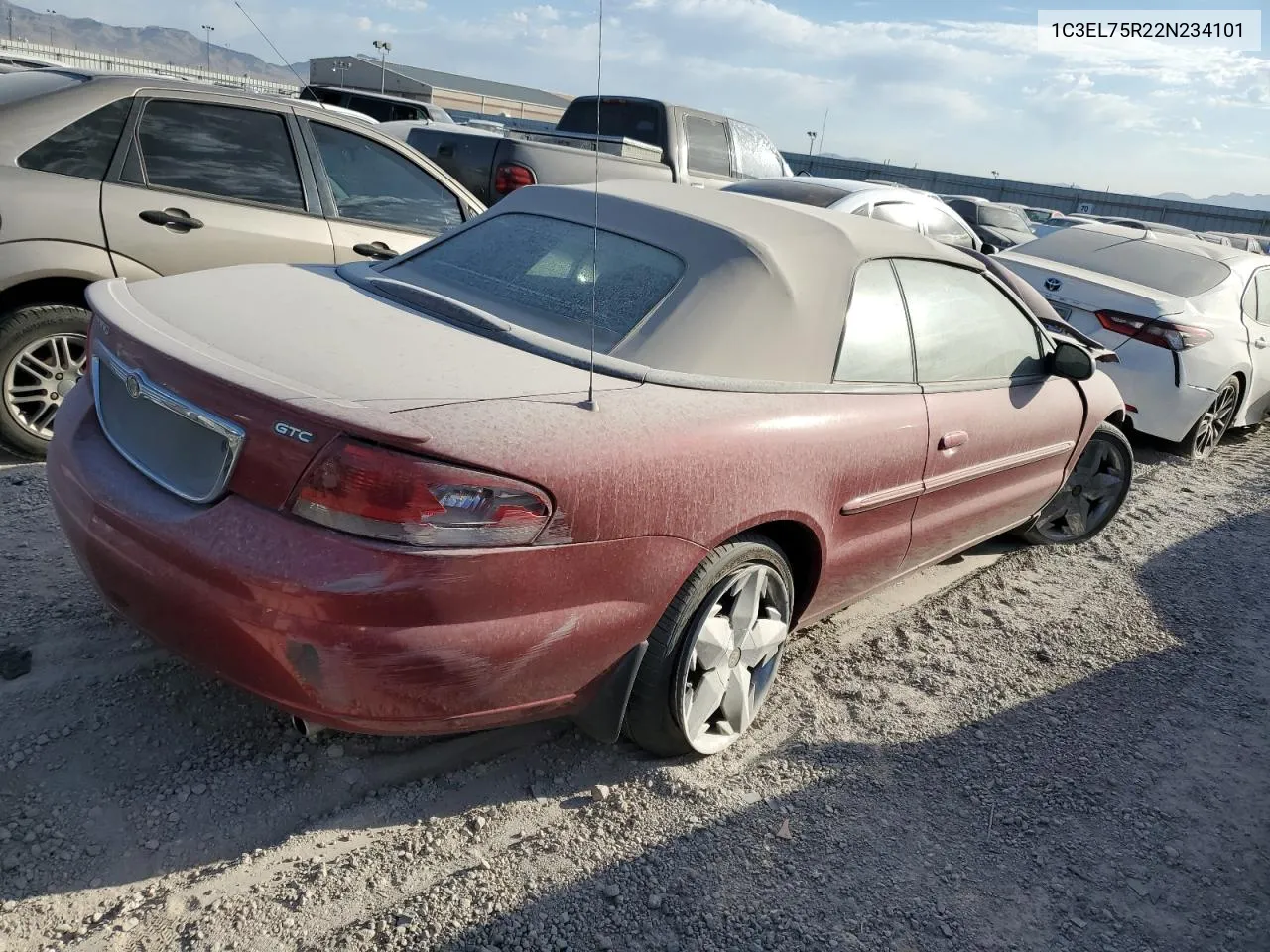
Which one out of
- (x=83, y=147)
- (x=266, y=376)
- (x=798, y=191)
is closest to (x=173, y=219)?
(x=83, y=147)

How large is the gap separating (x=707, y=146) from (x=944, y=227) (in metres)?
2.58

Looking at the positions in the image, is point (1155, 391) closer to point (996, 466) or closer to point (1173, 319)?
→ point (1173, 319)

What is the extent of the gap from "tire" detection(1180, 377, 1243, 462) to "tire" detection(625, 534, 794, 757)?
529 cm

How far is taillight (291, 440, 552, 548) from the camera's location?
1.95 m

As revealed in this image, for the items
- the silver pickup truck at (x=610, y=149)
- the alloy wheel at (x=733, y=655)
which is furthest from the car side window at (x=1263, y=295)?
the alloy wheel at (x=733, y=655)

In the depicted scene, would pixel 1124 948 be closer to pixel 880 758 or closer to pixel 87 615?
pixel 880 758

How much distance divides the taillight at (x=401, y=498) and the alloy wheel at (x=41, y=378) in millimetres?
2671

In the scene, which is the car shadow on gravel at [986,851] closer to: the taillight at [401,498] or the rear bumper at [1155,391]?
the taillight at [401,498]

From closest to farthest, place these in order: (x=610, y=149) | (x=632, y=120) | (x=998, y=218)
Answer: (x=610, y=149) < (x=632, y=120) < (x=998, y=218)

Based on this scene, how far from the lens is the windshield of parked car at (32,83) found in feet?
13.3

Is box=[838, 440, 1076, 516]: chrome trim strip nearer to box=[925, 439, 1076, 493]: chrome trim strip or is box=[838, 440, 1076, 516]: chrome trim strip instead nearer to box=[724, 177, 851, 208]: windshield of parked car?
box=[925, 439, 1076, 493]: chrome trim strip

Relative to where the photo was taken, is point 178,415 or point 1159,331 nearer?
point 178,415

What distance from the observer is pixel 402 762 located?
2617 mm

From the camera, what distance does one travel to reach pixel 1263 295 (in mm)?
7312
